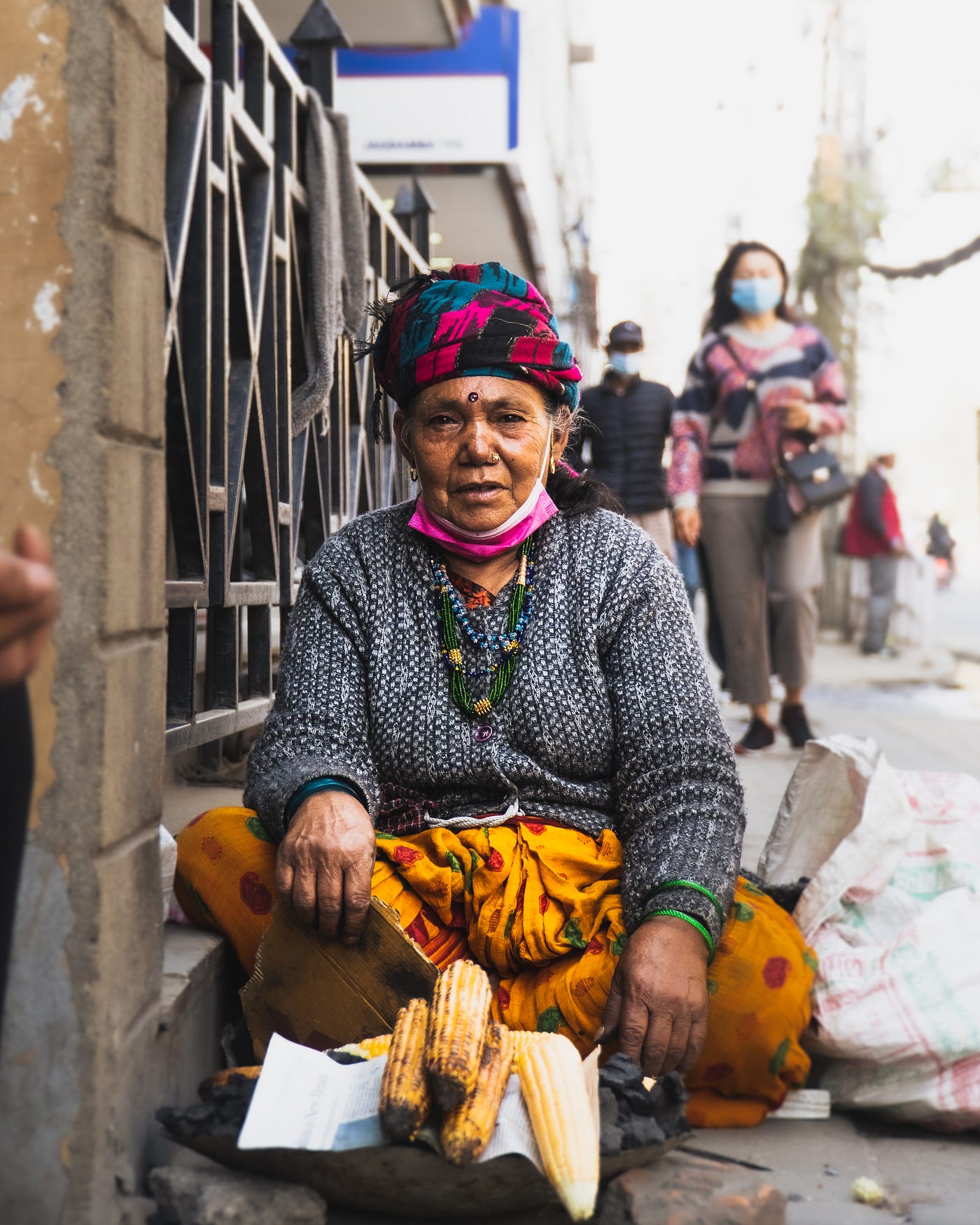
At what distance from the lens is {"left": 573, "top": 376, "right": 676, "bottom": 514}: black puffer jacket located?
6.51 metres

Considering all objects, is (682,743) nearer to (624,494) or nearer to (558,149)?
(624,494)

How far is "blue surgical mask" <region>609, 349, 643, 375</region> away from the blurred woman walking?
0.89 metres

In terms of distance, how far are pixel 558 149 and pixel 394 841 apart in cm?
1624

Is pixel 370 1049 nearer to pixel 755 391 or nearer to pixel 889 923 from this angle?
pixel 889 923

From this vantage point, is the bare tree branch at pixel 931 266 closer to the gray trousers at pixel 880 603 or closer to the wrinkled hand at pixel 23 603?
the gray trousers at pixel 880 603

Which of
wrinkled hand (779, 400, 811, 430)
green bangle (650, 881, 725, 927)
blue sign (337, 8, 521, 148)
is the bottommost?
green bangle (650, 881, 725, 927)

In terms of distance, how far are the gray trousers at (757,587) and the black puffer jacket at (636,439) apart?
2.69 ft

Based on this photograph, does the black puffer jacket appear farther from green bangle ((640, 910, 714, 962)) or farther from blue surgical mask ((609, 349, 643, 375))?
green bangle ((640, 910, 714, 962))

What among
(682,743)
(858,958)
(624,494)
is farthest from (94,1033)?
(624,494)

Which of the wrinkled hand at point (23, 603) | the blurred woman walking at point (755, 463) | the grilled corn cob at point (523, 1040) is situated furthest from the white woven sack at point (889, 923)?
the blurred woman walking at point (755, 463)

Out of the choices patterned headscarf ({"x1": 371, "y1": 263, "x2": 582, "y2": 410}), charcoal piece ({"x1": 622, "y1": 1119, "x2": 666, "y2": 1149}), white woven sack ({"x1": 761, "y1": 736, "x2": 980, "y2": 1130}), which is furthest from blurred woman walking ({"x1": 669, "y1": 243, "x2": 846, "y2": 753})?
charcoal piece ({"x1": 622, "y1": 1119, "x2": 666, "y2": 1149})

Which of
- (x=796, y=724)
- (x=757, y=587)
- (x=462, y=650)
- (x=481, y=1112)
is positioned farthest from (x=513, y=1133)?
(x=796, y=724)

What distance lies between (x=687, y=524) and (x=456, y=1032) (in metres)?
4.11

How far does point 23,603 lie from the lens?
3.28ft
